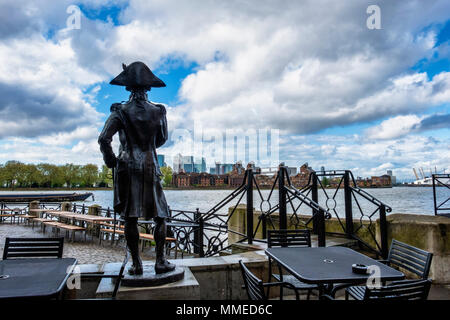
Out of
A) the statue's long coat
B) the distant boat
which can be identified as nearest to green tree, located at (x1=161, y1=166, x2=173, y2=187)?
the statue's long coat

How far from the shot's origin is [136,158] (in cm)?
355

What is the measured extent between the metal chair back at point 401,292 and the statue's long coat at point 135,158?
2312 mm

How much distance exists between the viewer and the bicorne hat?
3.63m

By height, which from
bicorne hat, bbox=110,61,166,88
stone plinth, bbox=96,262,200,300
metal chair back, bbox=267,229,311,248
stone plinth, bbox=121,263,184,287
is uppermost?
bicorne hat, bbox=110,61,166,88

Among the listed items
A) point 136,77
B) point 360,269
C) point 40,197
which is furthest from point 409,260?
point 40,197

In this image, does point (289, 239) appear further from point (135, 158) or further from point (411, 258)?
point (135, 158)

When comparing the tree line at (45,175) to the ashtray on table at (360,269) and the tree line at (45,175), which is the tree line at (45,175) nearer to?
the tree line at (45,175)

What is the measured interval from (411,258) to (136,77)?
4.04 m

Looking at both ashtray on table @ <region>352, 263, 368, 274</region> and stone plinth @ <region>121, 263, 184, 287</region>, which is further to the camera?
stone plinth @ <region>121, 263, 184, 287</region>

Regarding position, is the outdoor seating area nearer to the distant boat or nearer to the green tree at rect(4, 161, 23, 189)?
the distant boat

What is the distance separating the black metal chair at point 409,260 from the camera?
3.33 metres

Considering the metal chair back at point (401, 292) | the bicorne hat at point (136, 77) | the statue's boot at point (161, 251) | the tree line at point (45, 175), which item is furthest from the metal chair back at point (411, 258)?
the tree line at point (45, 175)
